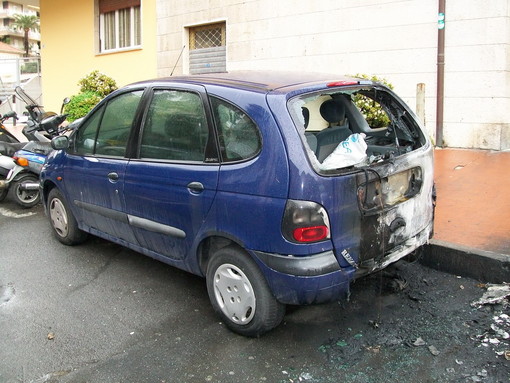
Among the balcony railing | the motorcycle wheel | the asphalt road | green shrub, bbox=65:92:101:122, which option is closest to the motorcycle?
the motorcycle wheel

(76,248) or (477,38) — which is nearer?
(76,248)

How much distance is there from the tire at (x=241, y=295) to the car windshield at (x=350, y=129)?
84 centimetres

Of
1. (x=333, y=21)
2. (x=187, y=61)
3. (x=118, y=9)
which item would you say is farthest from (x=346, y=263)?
(x=118, y=9)

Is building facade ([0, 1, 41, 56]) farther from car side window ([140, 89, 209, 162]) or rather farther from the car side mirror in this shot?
car side window ([140, 89, 209, 162])

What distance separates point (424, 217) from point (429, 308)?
67 centimetres

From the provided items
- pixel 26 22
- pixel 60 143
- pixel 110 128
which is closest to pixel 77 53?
pixel 60 143

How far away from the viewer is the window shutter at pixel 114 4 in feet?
46.8

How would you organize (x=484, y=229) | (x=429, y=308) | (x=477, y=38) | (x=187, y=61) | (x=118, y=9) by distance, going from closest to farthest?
(x=429, y=308) → (x=484, y=229) → (x=477, y=38) → (x=187, y=61) → (x=118, y=9)

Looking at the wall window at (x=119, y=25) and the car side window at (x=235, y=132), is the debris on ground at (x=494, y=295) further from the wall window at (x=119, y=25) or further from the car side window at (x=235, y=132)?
the wall window at (x=119, y=25)

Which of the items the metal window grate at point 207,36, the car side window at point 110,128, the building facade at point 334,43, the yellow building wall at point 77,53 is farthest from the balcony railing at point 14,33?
the car side window at point 110,128

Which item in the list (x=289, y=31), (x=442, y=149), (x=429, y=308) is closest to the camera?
(x=429, y=308)

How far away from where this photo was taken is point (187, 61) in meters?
12.7

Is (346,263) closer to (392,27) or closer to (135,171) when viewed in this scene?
(135,171)

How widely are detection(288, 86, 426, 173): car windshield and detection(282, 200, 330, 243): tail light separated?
0.34 meters
